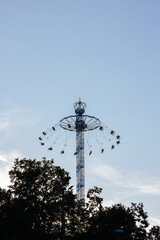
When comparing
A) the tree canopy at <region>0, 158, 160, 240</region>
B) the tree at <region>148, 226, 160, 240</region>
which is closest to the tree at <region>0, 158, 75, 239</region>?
the tree canopy at <region>0, 158, 160, 240</region>

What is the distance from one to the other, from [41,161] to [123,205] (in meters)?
22.9

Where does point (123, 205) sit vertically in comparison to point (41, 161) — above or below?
below

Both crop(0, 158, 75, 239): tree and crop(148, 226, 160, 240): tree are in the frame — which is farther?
crop(148, 226, 160, 240): tree

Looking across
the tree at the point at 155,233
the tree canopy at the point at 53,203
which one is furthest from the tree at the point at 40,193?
the tree at the point at 155,233

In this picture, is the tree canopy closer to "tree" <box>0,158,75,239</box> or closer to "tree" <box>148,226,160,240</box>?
"tree" <box>0,158,75,239</box>

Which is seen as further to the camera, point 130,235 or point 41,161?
point 130,235

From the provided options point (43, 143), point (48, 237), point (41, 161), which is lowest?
point (48, 237)

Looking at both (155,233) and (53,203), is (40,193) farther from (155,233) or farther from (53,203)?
(155,233)

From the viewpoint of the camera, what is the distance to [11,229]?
29.5m

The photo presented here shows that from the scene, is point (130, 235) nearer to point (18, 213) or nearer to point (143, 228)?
point (143, 228)

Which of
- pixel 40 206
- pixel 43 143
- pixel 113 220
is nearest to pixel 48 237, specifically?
pixel 40 206

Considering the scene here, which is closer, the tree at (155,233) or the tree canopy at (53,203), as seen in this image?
the tree canopy at (53,203)

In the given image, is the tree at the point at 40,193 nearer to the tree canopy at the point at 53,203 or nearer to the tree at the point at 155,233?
the tree canopy at the point at 53,203

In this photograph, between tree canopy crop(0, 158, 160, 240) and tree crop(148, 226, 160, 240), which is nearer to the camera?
tree canopy crop(0, 158, 160, 240)
